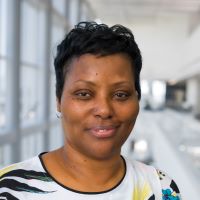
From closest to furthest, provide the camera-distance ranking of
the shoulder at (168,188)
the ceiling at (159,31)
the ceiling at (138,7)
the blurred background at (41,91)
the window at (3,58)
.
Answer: the shoulder at (168,188) → the window at (3,58) → the blurred background at (41,91) → the ceiling at (138,7) → the ceiling at (159,31)

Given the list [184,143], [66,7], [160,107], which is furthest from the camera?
[160,107]

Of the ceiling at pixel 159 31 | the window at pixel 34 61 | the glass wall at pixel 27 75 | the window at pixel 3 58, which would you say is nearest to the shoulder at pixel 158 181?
the glass wall at pixel 27 75

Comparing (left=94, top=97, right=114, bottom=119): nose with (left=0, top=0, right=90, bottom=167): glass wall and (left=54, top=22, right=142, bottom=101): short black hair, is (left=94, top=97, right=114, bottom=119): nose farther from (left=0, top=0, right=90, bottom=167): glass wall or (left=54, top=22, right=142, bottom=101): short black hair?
(left=0, top=0, right=90, bottom=167): glass wall

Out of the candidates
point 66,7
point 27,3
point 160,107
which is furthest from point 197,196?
point 160,107

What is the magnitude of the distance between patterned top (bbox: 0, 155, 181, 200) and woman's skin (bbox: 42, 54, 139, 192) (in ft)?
0.06

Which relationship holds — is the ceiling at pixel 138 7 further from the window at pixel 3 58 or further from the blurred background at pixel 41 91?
the window at pixel 3 58

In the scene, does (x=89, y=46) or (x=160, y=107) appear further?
(x=160, y=107)

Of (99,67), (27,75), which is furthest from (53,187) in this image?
(27,75)

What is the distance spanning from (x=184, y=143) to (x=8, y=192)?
5200 mm

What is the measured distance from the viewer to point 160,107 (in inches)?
663

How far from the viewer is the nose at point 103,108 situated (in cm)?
70

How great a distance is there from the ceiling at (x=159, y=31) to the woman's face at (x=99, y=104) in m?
11.3

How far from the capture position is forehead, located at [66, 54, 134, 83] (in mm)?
730

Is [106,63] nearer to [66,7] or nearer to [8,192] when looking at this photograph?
[8,192]
